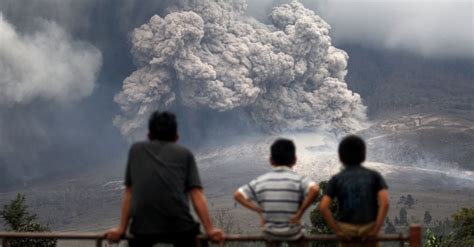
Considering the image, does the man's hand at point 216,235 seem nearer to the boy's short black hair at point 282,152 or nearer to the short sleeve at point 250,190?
the short sleeve at point 250,190

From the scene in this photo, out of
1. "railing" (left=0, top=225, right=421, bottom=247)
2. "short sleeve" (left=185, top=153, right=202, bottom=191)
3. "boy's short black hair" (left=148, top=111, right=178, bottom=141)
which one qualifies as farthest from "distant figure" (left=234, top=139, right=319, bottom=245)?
"boy's short black hair" (left=148, top=111, right=178, bottom=141)

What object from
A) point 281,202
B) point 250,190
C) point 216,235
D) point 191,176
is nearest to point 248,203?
point 250,190

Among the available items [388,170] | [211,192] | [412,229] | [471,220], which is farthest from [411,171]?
[412,229]

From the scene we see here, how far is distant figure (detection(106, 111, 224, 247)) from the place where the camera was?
4305 mm

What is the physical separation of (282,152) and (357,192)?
1.99ft

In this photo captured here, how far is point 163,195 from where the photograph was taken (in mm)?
4297

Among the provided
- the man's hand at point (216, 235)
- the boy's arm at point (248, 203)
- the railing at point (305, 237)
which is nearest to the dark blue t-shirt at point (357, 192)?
the railing at point (305, 237)

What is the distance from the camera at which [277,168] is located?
4.65m

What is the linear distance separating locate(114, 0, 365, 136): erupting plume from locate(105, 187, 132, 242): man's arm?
68.1m

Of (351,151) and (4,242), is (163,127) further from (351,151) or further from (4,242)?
(4,242)

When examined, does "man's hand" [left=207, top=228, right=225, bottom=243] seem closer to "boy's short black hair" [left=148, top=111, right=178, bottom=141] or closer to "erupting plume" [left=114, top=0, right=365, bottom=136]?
"boy's short black hair" [left=148, top=111, right=178, bottom=141]

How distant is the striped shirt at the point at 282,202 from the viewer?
451cm

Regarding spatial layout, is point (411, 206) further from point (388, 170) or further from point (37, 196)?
point (37, 196)

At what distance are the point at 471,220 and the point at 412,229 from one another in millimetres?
Result: 26702
